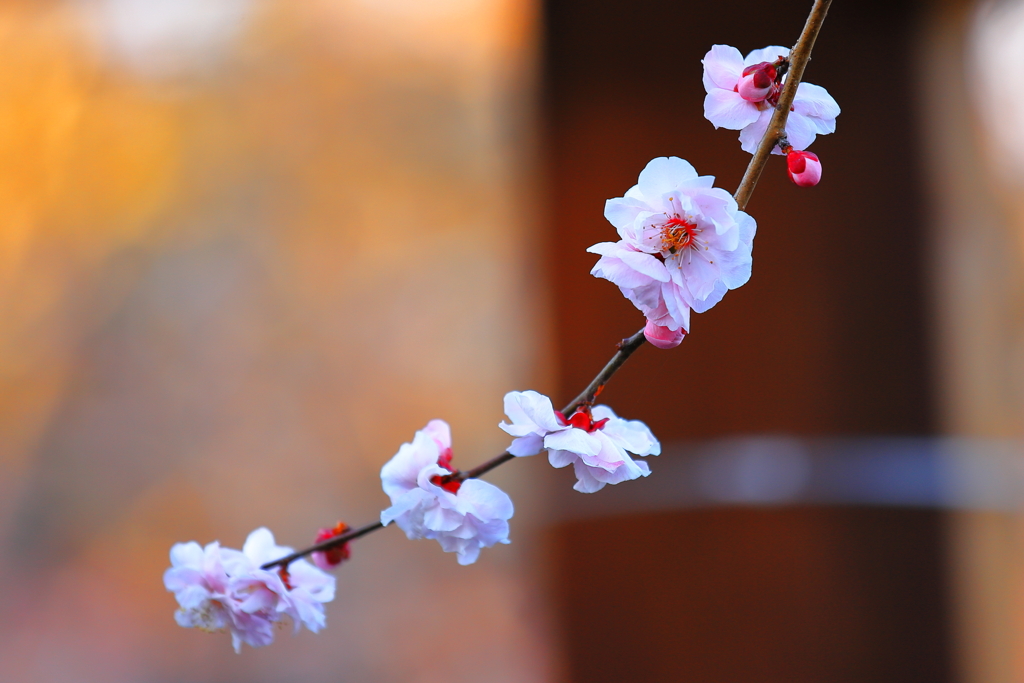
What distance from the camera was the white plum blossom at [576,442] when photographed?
405 millimetres

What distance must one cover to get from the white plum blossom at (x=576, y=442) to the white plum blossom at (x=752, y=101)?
0.16m

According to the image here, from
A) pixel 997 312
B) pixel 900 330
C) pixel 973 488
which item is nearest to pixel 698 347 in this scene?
pixel 900 330

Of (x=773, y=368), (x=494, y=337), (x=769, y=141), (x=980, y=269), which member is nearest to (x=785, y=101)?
(x=769, y=141)

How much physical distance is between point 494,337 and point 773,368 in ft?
3.22

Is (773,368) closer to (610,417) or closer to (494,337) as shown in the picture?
(494,337)

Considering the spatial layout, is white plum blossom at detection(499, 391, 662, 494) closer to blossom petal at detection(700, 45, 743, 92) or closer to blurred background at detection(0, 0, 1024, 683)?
blossom petal at detection(700, 45, 743, 92)

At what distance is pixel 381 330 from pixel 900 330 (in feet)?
4.67

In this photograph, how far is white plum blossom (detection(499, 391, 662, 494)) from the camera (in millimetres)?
405

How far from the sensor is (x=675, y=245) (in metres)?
0.40

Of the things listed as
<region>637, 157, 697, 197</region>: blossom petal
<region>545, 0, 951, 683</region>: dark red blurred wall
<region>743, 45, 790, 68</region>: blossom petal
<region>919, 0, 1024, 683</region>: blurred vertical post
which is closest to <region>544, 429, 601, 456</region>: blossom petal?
<region>637, 157, 697, 197</region>: blossom petal

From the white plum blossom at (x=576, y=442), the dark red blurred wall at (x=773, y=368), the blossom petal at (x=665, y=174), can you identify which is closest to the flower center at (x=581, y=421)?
the white plum blossom at (x=576, y=442)

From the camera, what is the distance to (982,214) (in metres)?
2.36

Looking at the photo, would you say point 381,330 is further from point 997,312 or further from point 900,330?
point 997,312

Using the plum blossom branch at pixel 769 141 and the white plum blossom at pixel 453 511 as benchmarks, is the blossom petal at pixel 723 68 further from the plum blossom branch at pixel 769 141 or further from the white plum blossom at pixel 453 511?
the white plum blossom at pixel 453 511
